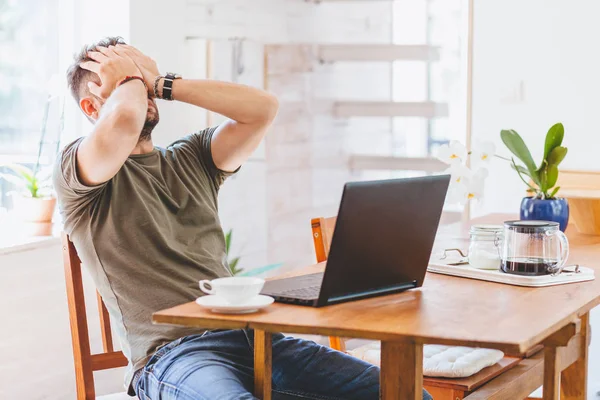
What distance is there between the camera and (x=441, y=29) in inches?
204

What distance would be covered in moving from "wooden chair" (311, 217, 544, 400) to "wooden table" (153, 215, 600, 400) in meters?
0.42

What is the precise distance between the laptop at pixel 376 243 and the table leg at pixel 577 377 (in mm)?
1038

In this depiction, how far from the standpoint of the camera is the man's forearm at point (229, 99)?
2.04 meters

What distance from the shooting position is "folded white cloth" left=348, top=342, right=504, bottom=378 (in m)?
2.10

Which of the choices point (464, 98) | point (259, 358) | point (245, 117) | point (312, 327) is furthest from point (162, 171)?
point (464, 98)

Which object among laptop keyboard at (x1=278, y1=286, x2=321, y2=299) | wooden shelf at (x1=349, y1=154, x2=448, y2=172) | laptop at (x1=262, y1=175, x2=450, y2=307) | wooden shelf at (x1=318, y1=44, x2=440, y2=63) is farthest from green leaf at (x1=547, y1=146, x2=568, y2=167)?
wooden shelf at (x1=318, y1=44, x2=440, y2=63)

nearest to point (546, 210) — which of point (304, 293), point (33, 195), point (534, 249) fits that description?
point (534, 249)

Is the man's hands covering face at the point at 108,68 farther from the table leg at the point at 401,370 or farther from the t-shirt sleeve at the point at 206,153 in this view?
the table leg at the point at 401,370

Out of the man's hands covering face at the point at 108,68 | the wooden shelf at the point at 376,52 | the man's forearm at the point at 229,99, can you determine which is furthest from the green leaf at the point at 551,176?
the wooden shelf at the point at 376,52

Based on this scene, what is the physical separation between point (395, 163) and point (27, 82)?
7.28ft

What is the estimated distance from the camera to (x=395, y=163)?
470 cm

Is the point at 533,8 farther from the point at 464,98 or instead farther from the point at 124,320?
the point at 124,320

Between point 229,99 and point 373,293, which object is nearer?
point 373,293

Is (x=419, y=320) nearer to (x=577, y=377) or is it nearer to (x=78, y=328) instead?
Answer: (x=78, y=328)
